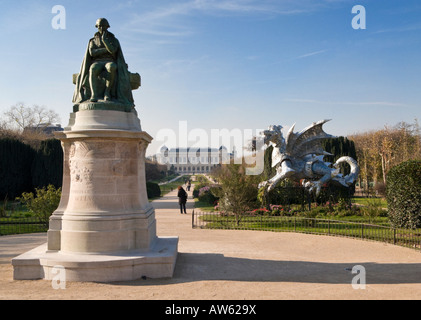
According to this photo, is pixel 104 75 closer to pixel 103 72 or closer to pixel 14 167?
pixel 103 72

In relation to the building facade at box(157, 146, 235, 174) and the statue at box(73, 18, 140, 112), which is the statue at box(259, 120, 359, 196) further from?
the building facade at box(157, 146, 235, 174)

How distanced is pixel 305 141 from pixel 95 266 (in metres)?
14.9

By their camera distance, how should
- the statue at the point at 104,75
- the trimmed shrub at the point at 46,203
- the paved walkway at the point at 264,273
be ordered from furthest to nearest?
the trimmed shrub at the point at 46,203 < the statue at the point at 104,75 < the paved walkway at the point at 264,273

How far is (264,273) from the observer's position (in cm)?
727

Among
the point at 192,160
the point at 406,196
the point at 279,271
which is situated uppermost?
the point at 192,160

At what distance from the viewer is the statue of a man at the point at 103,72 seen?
749 cm

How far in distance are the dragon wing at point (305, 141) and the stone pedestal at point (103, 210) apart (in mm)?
12850

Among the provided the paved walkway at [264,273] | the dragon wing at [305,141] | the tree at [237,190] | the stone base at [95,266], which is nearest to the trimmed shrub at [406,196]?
the paved walkway at [264,273]

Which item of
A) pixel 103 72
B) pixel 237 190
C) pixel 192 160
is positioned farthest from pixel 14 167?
pixel 192 160

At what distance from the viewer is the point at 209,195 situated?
2531cm

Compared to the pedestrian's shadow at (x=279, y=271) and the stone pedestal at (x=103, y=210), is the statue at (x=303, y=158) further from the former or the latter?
the stone pedestal at (x=103, y=210)

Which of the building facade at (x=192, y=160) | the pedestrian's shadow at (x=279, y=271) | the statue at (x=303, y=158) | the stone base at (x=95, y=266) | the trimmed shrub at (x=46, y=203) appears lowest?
the pedestrian's shadow at (x=279, y=271)
